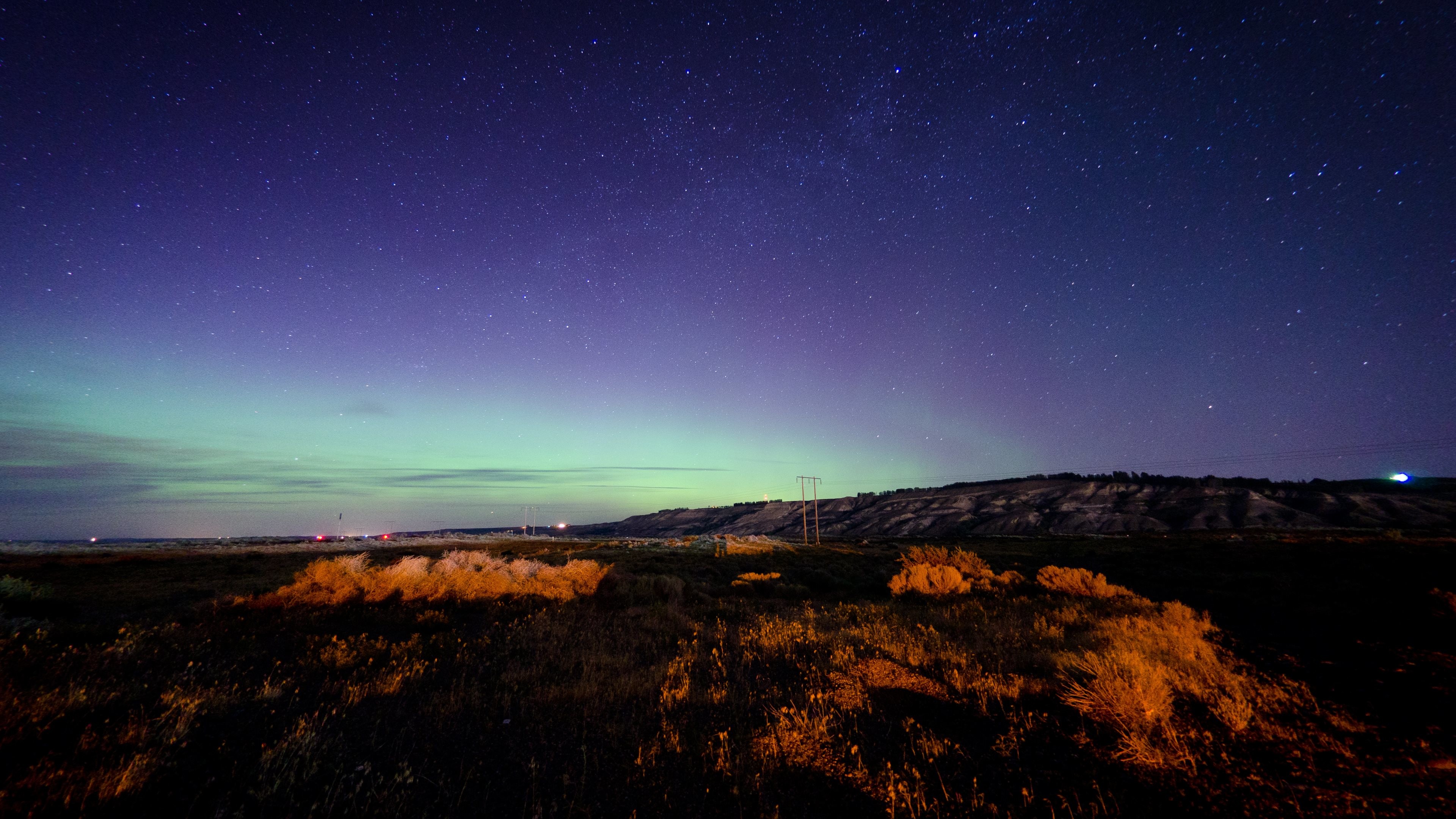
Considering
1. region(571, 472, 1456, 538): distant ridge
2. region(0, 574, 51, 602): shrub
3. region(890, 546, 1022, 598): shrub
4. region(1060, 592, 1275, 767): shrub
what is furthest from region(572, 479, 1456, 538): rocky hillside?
region(1060, 592, 1275, 767): shrub

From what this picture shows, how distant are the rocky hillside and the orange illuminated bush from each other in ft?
203

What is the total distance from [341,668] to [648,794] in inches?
227

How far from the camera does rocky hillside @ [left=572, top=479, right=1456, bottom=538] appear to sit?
188 ft

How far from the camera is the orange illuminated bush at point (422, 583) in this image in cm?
1189

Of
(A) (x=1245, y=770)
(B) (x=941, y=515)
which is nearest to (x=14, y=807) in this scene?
(A) (x=1245, y=770)

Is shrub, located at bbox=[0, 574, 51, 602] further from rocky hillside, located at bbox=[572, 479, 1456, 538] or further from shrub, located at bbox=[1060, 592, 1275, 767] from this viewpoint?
rocky hillside, located at bbox=[572, 479, 1456, 538]

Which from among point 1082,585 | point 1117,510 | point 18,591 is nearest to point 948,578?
point 1082,585

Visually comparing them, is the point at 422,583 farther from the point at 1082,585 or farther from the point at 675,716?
the point at 1082,585

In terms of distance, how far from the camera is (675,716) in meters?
5.48

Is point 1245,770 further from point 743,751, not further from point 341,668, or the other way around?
point 341,668

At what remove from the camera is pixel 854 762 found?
438 centimetres

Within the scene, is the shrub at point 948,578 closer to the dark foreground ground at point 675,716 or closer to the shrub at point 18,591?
the dark foreground ground at point 675,716

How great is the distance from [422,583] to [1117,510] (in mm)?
92242

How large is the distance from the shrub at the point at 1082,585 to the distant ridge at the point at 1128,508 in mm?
59411
